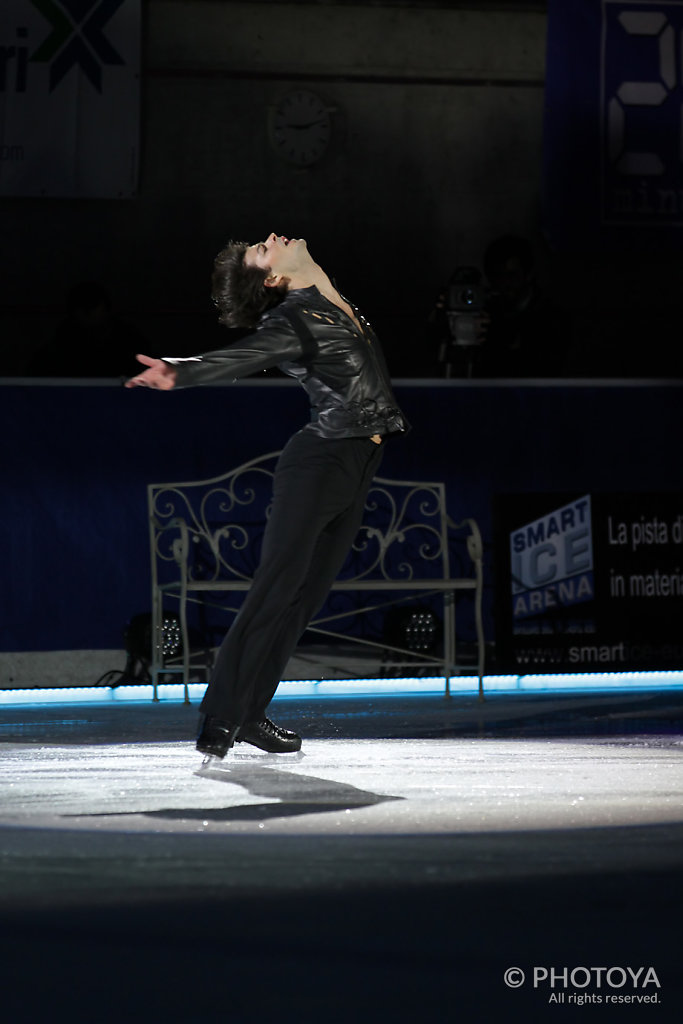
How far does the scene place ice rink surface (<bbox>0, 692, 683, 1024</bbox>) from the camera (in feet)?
4.60

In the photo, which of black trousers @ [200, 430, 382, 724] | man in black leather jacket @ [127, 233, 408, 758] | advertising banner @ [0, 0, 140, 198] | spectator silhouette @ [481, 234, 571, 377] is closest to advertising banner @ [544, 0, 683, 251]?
spectator silhouette @ [481, 234, 571, 377]

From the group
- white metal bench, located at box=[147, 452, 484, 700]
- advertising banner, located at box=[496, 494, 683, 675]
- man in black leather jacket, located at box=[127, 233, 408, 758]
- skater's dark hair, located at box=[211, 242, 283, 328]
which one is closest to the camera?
man in black leather jacket, located at box=[127, 233, 408, 758]

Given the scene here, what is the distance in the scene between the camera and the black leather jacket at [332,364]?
3.25 metres

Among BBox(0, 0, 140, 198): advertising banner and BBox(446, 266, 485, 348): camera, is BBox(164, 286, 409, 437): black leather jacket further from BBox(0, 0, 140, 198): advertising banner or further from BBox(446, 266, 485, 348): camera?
BBox(0, 0, 140, 198): advertising banner

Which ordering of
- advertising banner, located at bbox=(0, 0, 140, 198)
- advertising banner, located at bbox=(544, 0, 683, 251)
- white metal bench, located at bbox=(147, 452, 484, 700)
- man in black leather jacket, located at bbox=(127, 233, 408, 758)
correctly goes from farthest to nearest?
advertising banner, located at bbox=(0, 0, 140, 198) → advertising banner, located at bbox=(544, 0, 683, 251) → white metal bench, located at bbox=(147, 452, 484, 700) → man in black leather jacket, located at bbox=(127, 233, 408, 758)

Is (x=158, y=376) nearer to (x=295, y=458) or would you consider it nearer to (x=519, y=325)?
(x=295, y=458)

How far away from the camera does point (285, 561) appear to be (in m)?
3.25

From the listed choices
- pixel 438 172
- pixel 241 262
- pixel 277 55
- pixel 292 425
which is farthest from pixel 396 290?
pixel 241 262

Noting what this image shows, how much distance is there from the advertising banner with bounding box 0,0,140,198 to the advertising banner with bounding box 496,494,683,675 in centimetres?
448

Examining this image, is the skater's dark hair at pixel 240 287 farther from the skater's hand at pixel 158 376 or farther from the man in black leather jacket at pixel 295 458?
the skater's hand at pixel 158 376

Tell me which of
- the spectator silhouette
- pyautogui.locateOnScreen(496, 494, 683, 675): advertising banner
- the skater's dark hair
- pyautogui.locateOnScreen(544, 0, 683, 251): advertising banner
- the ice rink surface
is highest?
pyautogui.locateOnScreen(544, 0, 683, 251): advertising banner

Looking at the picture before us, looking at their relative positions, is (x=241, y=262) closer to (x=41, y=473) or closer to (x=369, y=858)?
(x=369, y=858)

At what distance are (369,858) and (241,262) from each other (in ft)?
5.93

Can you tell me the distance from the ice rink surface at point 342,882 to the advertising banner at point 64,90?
5.95m
